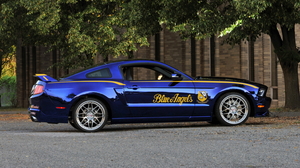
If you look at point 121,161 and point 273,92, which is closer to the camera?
point 121,161

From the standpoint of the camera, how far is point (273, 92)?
26.9m

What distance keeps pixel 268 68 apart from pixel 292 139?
18111mm

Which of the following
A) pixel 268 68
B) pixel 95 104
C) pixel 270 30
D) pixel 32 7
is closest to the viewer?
pixel 95 104

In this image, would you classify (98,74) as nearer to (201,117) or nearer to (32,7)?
(201,117)

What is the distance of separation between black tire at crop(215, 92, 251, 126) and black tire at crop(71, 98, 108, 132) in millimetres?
2419

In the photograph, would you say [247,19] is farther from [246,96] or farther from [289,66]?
[246,96]

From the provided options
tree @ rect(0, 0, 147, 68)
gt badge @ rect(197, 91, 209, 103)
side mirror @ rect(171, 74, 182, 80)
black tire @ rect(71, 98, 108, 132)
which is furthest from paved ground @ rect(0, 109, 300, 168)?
tree @ rect(0, 0, 147, 68)

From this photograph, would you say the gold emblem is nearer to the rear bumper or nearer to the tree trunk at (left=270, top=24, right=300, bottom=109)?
the rear bumper

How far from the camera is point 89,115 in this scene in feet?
34.7

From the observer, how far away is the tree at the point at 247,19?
15.2 metres

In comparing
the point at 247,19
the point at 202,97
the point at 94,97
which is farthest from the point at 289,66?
the point at 94,97

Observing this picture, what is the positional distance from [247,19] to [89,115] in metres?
7.17

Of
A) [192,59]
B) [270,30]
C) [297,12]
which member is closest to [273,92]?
Answer: [192,59]

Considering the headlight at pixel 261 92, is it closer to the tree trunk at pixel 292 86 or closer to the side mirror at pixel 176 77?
the side mirror at pixel 176 77
